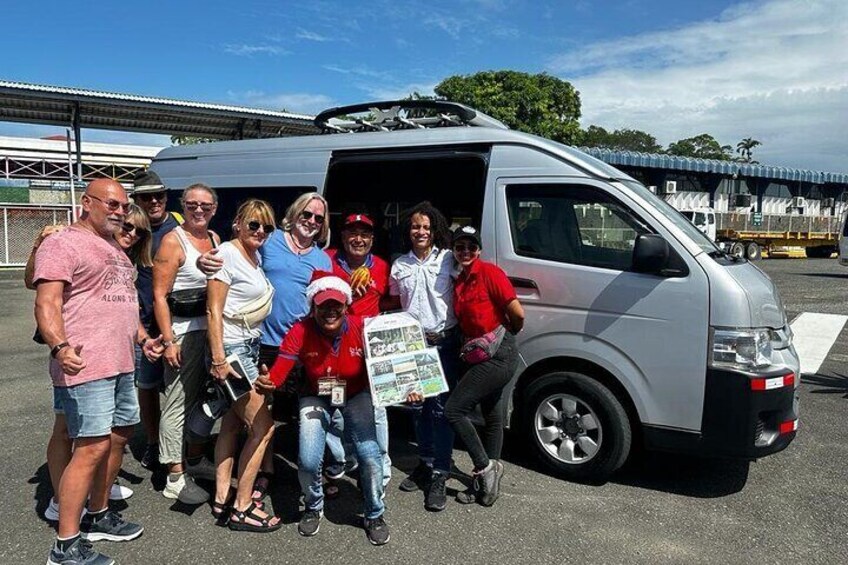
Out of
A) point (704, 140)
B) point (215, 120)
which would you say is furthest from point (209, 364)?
point (704, 140)

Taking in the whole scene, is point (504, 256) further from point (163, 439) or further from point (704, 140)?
point (704, 140)

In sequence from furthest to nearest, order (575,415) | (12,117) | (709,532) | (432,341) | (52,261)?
(12,117) < (575,415) < (432,341) < (709,532) < (52,261)

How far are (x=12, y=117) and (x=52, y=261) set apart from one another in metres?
15.4

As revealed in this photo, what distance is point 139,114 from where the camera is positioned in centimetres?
1541

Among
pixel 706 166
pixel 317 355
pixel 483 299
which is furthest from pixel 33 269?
pixel 706 166

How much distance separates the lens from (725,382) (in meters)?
3.49

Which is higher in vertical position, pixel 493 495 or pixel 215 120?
pixel 215 120

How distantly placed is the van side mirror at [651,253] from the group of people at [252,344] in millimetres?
823

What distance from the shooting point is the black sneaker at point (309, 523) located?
3.30m

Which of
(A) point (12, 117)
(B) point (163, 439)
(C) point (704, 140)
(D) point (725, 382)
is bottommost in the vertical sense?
(B) point (163, 439)

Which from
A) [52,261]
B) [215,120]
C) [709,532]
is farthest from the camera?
[215,120]

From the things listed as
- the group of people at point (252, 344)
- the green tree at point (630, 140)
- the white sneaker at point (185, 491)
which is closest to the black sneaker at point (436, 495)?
the group of people at point (252, 344)

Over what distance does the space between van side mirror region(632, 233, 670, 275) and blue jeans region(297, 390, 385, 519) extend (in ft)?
5.91

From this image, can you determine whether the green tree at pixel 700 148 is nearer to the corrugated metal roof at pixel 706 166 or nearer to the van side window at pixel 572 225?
the corrugated metal roof at pixel 706 166
